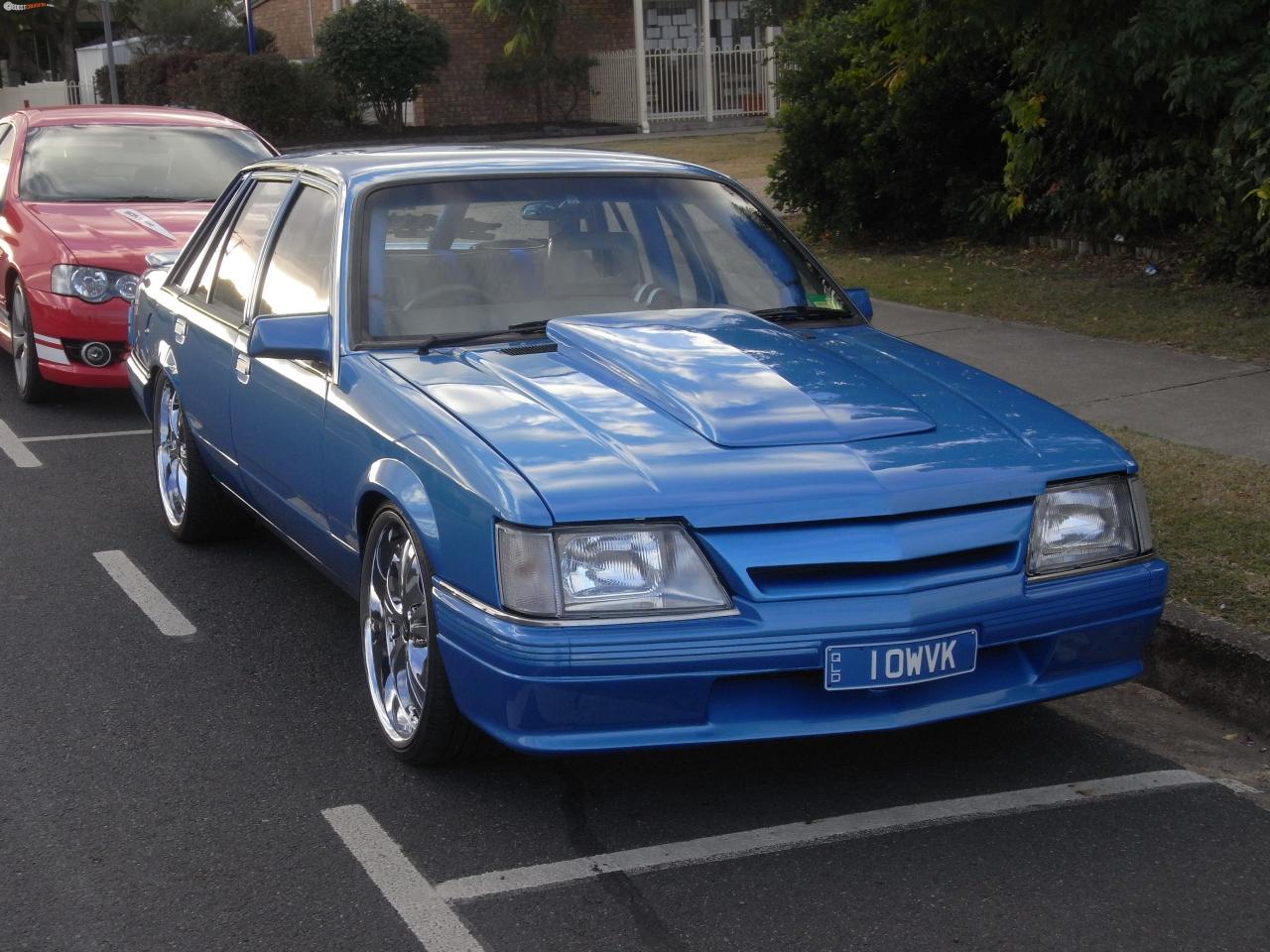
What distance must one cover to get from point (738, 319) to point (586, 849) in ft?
5.87

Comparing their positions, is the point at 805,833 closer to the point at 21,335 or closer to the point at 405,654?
the point at 405,654

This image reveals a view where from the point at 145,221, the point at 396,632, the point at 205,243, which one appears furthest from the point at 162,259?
the point at 396,632

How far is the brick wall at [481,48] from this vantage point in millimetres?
35250

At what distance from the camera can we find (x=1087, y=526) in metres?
3.98

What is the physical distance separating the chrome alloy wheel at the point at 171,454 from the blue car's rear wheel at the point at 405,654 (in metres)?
2.15

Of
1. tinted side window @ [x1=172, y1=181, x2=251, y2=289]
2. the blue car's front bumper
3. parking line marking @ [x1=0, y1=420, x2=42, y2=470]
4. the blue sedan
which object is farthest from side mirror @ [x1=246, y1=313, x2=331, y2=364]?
parking line marking @ [x1=0, y1=420, x2=42, y2=470]

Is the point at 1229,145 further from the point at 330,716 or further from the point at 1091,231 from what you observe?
the point at 330,716

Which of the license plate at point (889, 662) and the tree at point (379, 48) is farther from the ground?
the tree at point (379, 48)

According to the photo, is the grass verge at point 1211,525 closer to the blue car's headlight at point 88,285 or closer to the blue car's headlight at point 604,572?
the blue car's headlight at point 604,572

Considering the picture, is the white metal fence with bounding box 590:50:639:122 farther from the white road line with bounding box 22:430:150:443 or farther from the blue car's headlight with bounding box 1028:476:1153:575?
the blue car's headlight with bounding box 1028:476:1153:575

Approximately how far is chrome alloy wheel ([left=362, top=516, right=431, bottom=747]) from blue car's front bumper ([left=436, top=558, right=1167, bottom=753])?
0.35 m

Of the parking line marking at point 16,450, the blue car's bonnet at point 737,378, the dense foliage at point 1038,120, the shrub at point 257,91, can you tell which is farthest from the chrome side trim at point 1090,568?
the shrub at point 257,91

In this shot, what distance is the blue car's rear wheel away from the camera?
4.00 meters

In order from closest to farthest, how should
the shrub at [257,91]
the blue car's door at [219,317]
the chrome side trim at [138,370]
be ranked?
the blue car's door at [219,317] < the chrome side trim at [138,370] < the shrub at [257,91]
